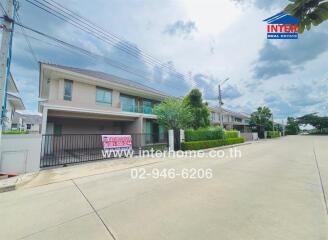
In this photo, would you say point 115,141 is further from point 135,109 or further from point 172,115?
point 135,109

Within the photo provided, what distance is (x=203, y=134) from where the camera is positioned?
60.6 feet

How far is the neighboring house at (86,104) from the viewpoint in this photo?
13375mm

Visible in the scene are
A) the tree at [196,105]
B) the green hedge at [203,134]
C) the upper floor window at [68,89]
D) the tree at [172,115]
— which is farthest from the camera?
the tree at [196,105]

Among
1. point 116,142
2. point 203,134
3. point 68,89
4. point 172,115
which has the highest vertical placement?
point 68,89

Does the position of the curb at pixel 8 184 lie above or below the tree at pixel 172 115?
below

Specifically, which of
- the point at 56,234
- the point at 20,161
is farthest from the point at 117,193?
the point at 20,161

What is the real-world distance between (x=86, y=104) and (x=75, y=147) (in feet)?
13.1

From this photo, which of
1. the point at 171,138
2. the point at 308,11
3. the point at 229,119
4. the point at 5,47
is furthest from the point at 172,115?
the point at 229,119

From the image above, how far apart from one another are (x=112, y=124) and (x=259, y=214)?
1732cm

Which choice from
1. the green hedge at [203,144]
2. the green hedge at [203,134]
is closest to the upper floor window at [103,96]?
the green hedge at [203,134]

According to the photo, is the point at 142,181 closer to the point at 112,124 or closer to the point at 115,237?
the point at 115,237

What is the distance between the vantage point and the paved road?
2.88 m

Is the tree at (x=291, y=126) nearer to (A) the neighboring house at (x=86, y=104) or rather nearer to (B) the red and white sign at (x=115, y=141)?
(A) the neighboring house at (x=86, y=104)

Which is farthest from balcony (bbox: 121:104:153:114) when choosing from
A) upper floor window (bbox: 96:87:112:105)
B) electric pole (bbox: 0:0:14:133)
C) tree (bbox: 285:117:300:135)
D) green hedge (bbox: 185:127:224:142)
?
tree (bbox: 285:117:300:135)
